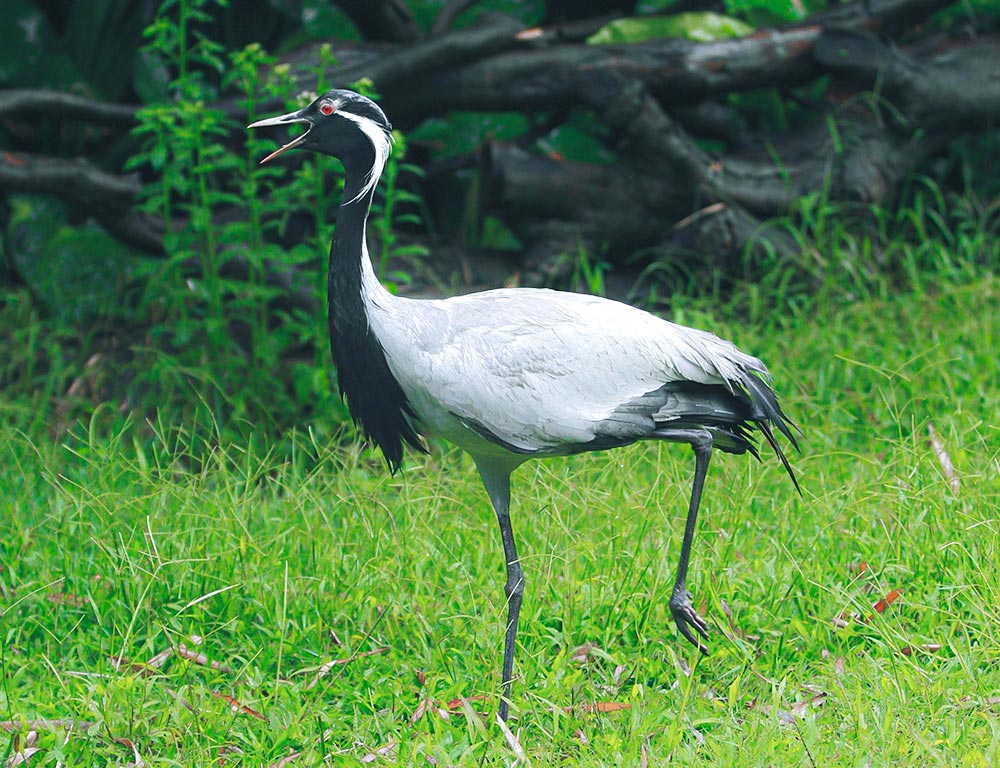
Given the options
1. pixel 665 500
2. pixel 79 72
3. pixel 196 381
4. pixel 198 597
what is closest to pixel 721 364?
pixel 665 500

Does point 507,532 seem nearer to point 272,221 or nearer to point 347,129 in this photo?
point 347,129

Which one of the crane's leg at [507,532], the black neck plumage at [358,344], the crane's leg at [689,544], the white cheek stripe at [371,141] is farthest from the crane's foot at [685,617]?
the white cheek stripe at [371,141]

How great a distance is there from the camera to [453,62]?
607 centimetres

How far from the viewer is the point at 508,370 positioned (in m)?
3.20

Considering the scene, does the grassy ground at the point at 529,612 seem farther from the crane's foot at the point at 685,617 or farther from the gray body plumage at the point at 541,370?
the gray body plumage at the point at 541,370

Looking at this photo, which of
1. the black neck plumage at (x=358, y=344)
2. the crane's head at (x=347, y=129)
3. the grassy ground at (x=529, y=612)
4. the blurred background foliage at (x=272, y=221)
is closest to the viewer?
the grassy ground at (x=529, y=612)

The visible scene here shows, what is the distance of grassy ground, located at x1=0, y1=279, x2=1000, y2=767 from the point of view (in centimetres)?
312

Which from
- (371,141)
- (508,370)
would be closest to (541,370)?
(508,370)

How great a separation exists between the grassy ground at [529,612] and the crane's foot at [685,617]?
0.09m

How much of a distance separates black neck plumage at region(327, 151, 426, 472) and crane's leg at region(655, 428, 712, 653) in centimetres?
74

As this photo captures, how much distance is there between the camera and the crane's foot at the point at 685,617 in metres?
3.38

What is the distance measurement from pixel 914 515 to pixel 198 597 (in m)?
2.36

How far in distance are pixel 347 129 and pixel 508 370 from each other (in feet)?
2.77

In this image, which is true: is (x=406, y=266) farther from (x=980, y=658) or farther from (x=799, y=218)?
(x=980, y=658)
